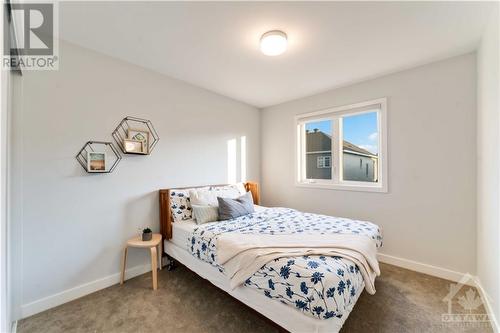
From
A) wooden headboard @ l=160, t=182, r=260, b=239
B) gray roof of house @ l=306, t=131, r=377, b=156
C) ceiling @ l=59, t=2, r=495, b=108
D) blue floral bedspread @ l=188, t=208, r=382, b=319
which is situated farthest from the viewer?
gray roof of house @ l=306, t=131, r=377, b=156

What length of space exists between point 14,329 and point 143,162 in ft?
→ 5.63

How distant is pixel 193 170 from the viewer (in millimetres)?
3094

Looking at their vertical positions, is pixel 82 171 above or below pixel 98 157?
below

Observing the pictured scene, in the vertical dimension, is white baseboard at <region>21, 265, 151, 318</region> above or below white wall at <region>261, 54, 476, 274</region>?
below

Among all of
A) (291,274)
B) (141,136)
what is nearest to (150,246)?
(141,136)

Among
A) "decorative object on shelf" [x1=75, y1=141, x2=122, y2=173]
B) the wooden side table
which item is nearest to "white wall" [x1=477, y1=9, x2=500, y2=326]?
the wooden side table

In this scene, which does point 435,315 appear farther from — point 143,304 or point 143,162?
point 143,162

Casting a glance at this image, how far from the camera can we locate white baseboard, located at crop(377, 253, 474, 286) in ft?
7.62

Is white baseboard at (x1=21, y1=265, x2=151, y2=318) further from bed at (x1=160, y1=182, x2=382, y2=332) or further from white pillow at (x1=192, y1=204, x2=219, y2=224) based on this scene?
white pillow at (x1=192, y1=204, x2=219, y2=224)

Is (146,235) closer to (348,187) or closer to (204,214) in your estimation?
(204,214)

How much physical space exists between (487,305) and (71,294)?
3.86 metres

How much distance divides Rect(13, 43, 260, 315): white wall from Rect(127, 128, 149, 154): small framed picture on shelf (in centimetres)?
13

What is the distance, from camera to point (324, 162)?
139 inches

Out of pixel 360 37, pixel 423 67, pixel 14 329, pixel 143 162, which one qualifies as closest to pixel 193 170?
pixel 143 162
